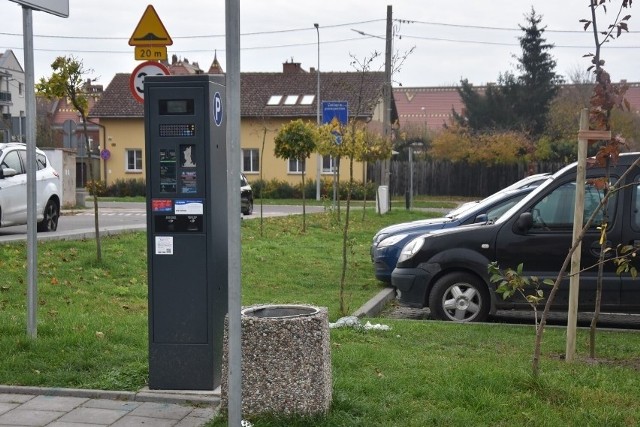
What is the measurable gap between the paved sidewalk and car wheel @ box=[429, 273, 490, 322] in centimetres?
464

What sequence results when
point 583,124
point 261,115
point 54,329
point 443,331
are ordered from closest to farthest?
point 583,124
point 54,329
point 443,331
point 261,115

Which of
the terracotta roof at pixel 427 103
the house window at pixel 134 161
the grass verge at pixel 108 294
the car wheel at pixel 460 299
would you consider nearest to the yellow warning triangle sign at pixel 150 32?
the grass verge at pixel 108 294

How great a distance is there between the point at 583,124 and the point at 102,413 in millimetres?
4273

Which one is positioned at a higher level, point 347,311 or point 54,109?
point 54,109

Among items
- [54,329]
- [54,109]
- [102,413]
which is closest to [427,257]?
[54,329]

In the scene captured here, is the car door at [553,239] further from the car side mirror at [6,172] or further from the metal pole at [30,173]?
the car side mirror at [6,172]

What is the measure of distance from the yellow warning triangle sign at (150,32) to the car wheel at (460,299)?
4.22m

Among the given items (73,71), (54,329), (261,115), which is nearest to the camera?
(54,329)

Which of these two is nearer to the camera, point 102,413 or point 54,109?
point 102,413

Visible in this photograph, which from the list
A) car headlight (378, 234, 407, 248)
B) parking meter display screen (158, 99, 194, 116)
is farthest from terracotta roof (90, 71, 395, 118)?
parking meter display screen (158, 99, 194, 116)

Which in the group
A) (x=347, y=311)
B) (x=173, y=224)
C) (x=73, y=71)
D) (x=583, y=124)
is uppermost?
(x=73, y=71)

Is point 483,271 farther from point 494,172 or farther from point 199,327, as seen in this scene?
point 494,172

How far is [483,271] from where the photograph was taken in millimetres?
10344

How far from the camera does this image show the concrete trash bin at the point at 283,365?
550cm
